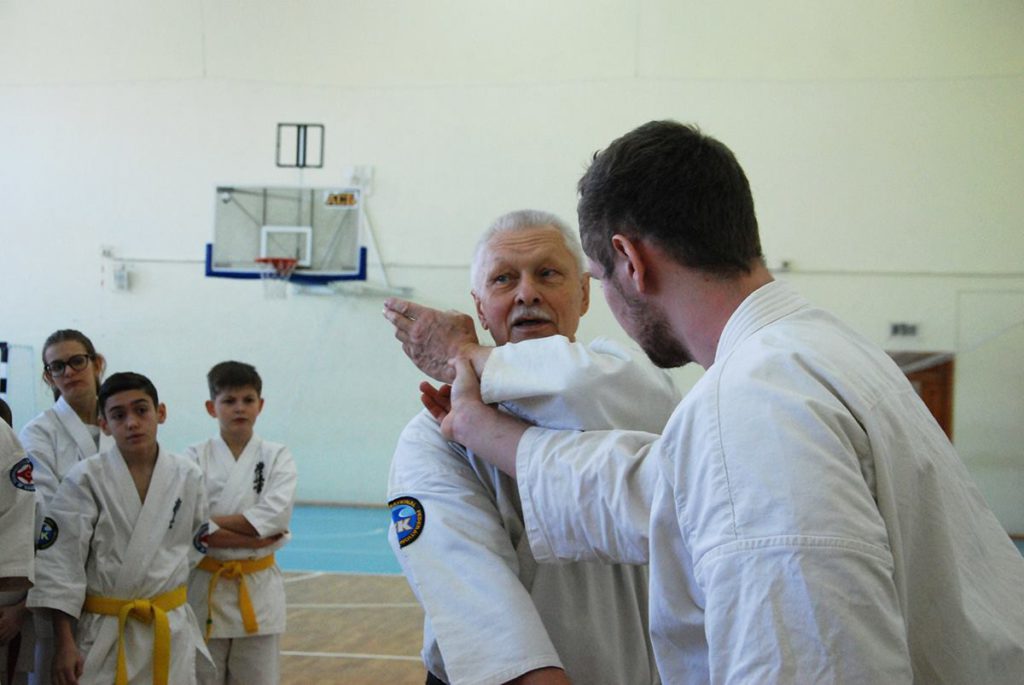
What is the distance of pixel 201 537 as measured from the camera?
4383 mm

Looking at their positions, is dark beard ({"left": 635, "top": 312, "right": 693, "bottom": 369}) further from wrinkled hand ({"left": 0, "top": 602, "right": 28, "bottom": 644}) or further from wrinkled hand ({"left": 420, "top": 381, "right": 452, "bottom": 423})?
wrinkled hand ({"left": 0, "top": 602, "right": 28, "bottom": 644})

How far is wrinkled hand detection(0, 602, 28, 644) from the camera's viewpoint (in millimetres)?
3641

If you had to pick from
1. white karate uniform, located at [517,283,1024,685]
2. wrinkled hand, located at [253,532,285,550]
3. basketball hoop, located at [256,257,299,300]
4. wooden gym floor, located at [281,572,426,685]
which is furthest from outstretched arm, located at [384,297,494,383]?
basketball hoop, located at [256,257,299,300]

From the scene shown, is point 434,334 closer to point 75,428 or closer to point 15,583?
point 15,583

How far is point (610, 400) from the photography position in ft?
5.24

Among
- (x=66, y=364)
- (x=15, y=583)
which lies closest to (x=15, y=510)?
(x=15, y=583)

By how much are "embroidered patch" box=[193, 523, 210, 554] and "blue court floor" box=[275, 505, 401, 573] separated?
5.56 metres

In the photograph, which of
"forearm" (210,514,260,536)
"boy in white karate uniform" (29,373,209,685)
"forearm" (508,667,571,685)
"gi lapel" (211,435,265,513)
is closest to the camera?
"forearm" (508,667,571,685)

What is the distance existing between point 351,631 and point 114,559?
3680 millimetres

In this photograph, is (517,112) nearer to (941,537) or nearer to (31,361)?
(31,361)

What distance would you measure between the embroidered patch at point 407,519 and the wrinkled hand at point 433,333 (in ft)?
0.72

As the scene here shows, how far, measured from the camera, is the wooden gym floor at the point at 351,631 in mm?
6227

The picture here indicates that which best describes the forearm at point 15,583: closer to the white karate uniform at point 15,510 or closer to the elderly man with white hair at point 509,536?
the white karate uniform at point 15,510

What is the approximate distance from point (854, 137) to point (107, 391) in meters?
10.2
